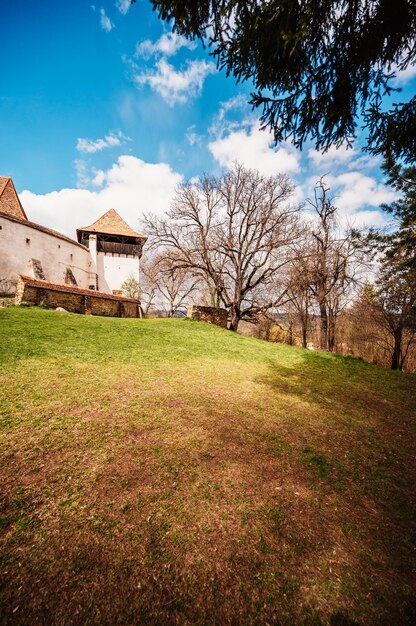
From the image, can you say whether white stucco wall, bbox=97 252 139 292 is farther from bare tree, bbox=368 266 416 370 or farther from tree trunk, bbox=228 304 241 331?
bare tree, bbox=368 266 416 370

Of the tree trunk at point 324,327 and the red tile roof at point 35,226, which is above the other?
the red tile roof at point 35,226

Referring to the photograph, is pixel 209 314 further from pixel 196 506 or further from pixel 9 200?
pixel 9 200

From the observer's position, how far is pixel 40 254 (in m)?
22.2

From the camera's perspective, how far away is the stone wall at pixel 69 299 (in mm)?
13172

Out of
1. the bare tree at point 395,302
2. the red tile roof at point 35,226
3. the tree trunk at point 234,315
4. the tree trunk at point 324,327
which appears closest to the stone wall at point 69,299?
the tree trunk at point 234,315

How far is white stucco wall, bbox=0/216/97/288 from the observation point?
19250mm

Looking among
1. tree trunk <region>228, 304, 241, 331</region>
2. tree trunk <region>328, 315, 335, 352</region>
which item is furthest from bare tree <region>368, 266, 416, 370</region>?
tree trunk <region>228, 304, 241, 331</region>

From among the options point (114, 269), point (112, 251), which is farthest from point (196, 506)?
point (112, 251)

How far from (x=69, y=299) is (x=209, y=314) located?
9.24 metres

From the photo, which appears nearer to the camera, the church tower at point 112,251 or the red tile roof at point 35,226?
the red tile roof at point 35,226

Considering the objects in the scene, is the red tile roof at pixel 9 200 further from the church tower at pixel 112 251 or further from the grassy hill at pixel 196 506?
the grassy hill at pixel 196 506

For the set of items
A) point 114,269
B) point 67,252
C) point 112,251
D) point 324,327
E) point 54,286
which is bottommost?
point 324,327

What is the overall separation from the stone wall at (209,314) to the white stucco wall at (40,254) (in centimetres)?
1413

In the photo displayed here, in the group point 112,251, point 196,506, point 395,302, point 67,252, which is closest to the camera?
point 196,506
